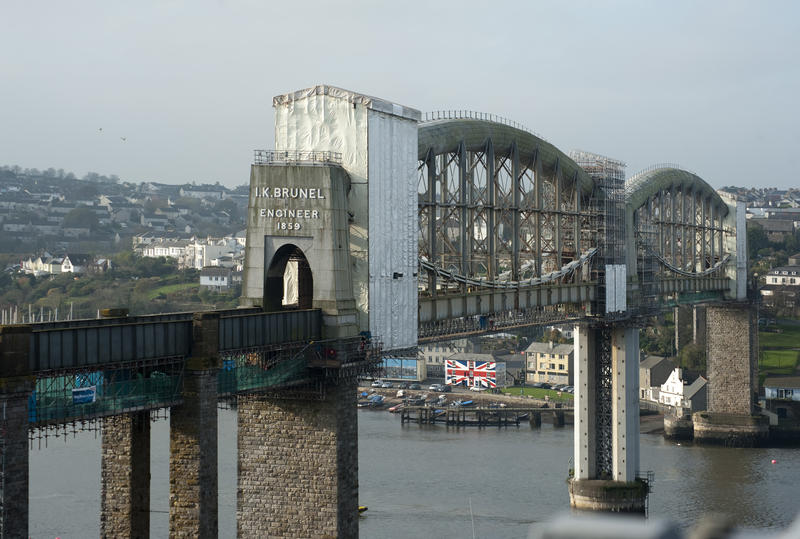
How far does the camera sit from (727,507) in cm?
7331

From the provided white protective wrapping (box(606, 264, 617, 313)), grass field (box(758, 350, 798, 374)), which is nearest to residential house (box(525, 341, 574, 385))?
grass field (box(758, 350, 798, 374))

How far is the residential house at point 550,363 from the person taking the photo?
427 feet

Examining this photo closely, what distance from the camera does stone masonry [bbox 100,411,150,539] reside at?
35.5 meters

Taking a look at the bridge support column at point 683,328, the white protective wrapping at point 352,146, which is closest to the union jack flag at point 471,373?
the bridge support column at point 683,328

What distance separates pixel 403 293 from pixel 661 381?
Result: 77.8 metres

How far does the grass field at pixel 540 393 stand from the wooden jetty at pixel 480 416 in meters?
6.47

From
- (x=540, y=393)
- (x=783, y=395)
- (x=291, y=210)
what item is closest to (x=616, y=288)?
(x=291, y=210)

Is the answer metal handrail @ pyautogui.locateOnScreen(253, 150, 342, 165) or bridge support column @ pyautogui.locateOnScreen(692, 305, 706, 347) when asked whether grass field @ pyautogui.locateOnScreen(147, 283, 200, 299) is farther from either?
metal handrail @ pyautogui.locateOnScreen(253, 150, 342, 165)

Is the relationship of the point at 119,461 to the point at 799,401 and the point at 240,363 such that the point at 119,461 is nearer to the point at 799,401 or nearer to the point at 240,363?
the point at 240,363

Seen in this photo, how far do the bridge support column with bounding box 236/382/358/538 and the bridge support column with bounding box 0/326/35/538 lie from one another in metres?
13.9

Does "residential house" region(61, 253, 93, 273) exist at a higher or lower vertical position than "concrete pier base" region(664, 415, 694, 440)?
higher

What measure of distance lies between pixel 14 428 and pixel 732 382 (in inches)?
3275

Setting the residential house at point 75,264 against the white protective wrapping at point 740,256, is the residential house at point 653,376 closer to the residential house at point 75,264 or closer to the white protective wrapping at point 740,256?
the white protective wrapping at point 740,256

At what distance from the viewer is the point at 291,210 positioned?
1673 inches
